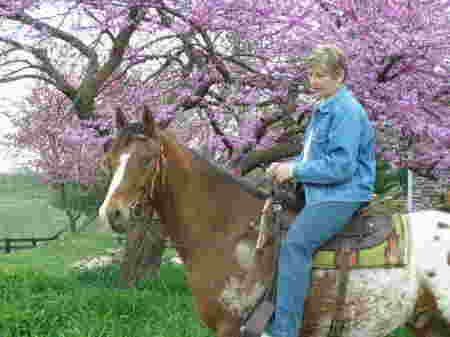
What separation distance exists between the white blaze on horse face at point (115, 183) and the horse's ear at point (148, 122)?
0.65 ft

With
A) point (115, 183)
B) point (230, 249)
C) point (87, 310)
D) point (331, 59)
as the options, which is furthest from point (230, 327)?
point (87, 310)

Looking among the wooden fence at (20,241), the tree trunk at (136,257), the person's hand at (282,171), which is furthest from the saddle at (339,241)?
the wooden fence at (20,241)

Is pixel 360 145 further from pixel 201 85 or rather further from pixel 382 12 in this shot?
pixel 201 85

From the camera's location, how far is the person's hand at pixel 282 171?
114 inches

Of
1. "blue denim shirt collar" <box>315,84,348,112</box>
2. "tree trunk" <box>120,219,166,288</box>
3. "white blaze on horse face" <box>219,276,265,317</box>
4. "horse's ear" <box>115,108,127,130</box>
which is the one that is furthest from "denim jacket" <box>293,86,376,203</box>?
"tree trunk" <box>120,219,166,288</box>

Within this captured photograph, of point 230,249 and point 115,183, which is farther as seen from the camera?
point 230,249

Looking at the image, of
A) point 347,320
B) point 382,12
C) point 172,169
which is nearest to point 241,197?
point 172,169

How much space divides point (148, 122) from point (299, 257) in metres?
1.19

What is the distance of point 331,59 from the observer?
9.33 ft

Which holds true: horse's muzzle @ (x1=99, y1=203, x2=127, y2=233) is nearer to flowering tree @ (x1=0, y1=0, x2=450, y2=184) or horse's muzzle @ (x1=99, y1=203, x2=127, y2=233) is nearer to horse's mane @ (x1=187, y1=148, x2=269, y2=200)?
horse's mane @ (x1=187, y1=148, x2=269, y2=200)

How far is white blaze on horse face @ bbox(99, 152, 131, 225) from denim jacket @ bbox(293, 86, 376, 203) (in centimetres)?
98

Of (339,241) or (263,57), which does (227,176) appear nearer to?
(339,241)

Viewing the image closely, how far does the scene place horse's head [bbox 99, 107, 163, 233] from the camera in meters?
2.76

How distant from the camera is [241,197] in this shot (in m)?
3.16
